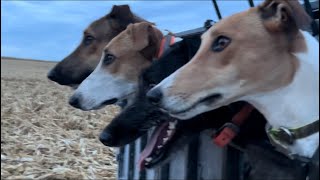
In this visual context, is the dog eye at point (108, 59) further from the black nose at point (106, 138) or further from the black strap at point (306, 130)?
the black strap at point (306, 130)

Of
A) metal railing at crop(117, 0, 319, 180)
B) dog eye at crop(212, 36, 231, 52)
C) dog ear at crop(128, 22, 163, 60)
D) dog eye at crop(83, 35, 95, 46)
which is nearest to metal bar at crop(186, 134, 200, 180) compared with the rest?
metal railing at crop(117, 0, 319, 180)

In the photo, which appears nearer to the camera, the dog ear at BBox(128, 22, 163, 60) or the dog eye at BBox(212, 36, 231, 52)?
the dog eye at BBox(212, 36, 231, 52)

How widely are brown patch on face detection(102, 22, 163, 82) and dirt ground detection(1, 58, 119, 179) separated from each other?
87cm

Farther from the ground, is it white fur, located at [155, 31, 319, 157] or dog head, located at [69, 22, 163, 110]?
dog head, located at [69, 22, 163, 110]

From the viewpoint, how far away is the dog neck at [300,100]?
2.57m

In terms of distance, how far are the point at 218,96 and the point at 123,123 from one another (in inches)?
36.5

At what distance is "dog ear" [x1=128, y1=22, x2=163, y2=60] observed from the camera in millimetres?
3887

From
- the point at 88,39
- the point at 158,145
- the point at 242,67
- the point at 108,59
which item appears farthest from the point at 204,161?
the point at 88,39

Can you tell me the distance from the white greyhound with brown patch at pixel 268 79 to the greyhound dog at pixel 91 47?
91.6 inches

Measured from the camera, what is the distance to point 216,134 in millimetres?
2963

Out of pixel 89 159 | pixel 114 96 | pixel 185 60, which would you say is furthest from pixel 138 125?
pixel 89 159

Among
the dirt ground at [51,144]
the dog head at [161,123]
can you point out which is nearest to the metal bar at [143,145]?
the dog head at [161,123]

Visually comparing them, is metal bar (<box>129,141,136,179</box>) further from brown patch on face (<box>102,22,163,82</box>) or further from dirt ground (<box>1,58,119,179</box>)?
dirt ground (<box>1,58,119,179</box>)

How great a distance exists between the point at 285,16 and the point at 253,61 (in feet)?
0.79
